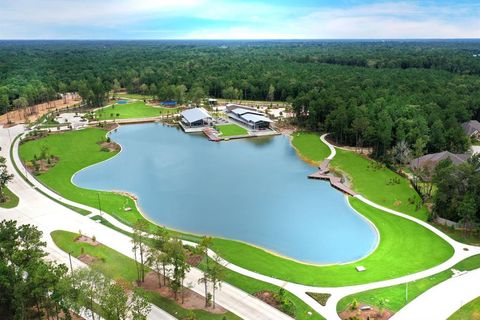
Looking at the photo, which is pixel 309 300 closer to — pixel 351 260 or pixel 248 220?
pixel 351 260

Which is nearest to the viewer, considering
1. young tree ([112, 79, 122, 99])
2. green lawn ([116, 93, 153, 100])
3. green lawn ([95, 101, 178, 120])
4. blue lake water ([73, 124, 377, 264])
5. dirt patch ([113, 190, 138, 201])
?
blue lake water ([73, 124, 377, 264])

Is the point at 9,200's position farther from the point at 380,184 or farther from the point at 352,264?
the point at 380,184

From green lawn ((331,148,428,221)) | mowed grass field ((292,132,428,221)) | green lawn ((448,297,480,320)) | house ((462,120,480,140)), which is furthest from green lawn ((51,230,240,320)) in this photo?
house ((462,120,480,140))

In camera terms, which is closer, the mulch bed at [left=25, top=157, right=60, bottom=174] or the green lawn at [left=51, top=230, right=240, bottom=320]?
the green lawn at [left=51, top=230, right=240, bottom=320]

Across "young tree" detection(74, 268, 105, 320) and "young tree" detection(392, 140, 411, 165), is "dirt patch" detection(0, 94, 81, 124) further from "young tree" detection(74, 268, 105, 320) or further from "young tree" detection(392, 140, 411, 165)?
"young tree" detection(392, 140, 411, 165)

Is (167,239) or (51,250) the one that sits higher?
(167,239)

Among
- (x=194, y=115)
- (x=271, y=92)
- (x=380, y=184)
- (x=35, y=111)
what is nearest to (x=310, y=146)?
(x=380, y=184)

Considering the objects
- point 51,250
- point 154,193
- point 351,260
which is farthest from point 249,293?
point 154,193
